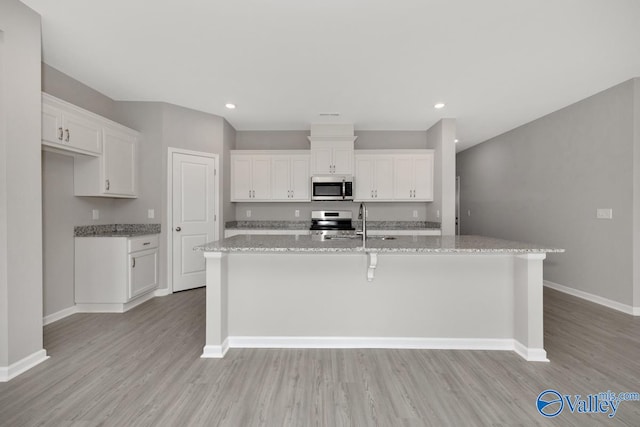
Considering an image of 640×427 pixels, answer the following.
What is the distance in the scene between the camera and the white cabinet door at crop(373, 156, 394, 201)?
16.7 ft

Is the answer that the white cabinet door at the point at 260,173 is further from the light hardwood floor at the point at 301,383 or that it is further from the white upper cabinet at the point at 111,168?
the light hardwood floor at the point at 301,383

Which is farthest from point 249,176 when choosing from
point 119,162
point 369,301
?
point 369,301

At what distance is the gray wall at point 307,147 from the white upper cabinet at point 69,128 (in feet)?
8.01

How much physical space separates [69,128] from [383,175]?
4.31 meters

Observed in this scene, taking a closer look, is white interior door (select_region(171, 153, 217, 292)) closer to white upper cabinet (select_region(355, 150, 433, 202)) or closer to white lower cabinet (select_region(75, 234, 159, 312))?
white lower cabinet (select_region(75, 234, 159, 312))

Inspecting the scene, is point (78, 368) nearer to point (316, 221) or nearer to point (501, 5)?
point (316, 221)

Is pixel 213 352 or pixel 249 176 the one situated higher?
pixel 249 176

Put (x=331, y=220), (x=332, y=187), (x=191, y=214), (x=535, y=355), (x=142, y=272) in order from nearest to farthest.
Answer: (x=535, y=355) → (x=142, y=272) → (x=191, y=214) → (x=332, y=187) → (x=331, y=220)

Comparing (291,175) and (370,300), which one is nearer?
(370,300)

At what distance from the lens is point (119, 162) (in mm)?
3645

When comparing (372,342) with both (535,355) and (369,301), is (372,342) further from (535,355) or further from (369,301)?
(535,355)

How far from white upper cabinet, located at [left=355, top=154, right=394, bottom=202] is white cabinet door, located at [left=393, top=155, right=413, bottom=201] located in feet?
0.30

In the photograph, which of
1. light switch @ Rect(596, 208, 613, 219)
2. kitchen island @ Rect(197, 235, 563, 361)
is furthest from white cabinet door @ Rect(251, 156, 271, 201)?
light switch @ Rect(596, 208, 613, 219)

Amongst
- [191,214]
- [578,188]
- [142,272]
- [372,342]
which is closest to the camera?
[372,342]
